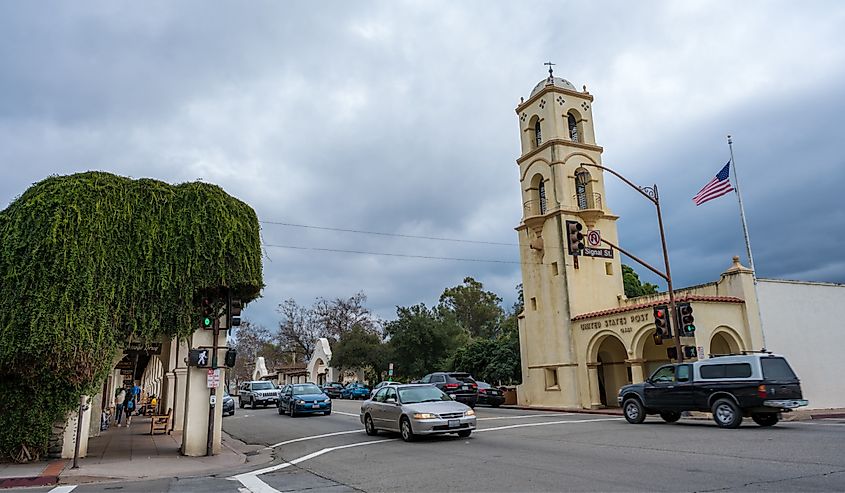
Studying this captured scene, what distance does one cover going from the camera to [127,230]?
13.5 m

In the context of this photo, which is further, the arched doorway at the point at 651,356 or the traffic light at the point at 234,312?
the arched doorway at the point at 651,356

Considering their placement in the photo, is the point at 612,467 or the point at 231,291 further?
the point at 231,291

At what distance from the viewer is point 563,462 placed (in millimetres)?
10695

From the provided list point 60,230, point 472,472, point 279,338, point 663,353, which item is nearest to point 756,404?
point 472,472

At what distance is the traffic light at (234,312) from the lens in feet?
48.9

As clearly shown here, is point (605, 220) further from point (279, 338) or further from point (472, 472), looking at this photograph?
point (279, 338)

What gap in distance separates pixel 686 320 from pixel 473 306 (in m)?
55.7

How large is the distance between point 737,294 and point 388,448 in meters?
17.8

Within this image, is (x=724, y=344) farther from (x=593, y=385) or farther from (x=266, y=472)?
(x=266, y=472)

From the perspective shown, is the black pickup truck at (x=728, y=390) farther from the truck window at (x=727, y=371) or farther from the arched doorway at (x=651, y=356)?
the arched doorway at (x=651, y=356)

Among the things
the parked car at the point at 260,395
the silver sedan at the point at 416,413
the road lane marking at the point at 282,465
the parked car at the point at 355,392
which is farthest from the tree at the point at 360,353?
the silver sedan at the point at 416,413

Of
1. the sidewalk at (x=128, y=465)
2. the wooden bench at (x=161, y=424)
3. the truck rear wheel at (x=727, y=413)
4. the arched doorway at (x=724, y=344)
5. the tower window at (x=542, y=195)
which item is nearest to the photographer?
the sidewalk at (x=128, y=465)

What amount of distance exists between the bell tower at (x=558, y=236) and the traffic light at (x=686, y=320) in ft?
29.3

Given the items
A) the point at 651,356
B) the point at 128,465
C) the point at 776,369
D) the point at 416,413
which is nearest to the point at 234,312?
the point at 128,465
